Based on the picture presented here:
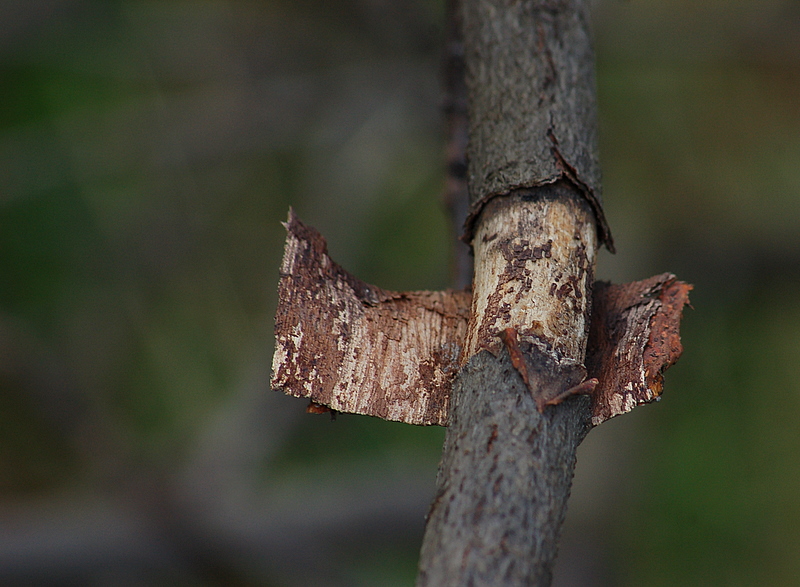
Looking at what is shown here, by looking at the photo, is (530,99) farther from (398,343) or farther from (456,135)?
(456,135)

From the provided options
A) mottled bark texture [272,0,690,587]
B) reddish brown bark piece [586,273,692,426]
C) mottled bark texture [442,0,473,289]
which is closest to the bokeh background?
mottled bark texture [442,0,473,289]

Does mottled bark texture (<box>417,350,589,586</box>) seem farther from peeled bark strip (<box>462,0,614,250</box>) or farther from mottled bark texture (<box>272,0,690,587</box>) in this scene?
peeled bark strip (<box>462,0,614,250</box>)

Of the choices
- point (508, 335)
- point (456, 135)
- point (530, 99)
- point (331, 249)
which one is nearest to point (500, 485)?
point (508, 335)

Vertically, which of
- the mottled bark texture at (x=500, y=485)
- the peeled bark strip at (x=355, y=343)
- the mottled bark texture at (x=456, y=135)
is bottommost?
the mottled bark texture at (x=500, y=485)

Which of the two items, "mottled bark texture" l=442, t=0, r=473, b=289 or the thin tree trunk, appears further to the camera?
"mottled bark texture" l=442, t=0, r=473, b=289

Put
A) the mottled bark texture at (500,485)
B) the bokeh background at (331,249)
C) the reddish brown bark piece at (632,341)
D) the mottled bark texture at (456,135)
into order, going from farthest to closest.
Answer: the bokeh background at (331,249), the mottled bark texture at (456,135), the reddish brown bark piece at (632,341), the mottled bark texture at (500,485)

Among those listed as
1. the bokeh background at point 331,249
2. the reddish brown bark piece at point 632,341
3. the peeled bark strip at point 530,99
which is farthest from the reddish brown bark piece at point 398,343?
the bokeh background at point 331,249

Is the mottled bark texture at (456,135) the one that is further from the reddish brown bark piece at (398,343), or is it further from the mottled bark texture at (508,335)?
the reddish brown bark piece at (398,343)
